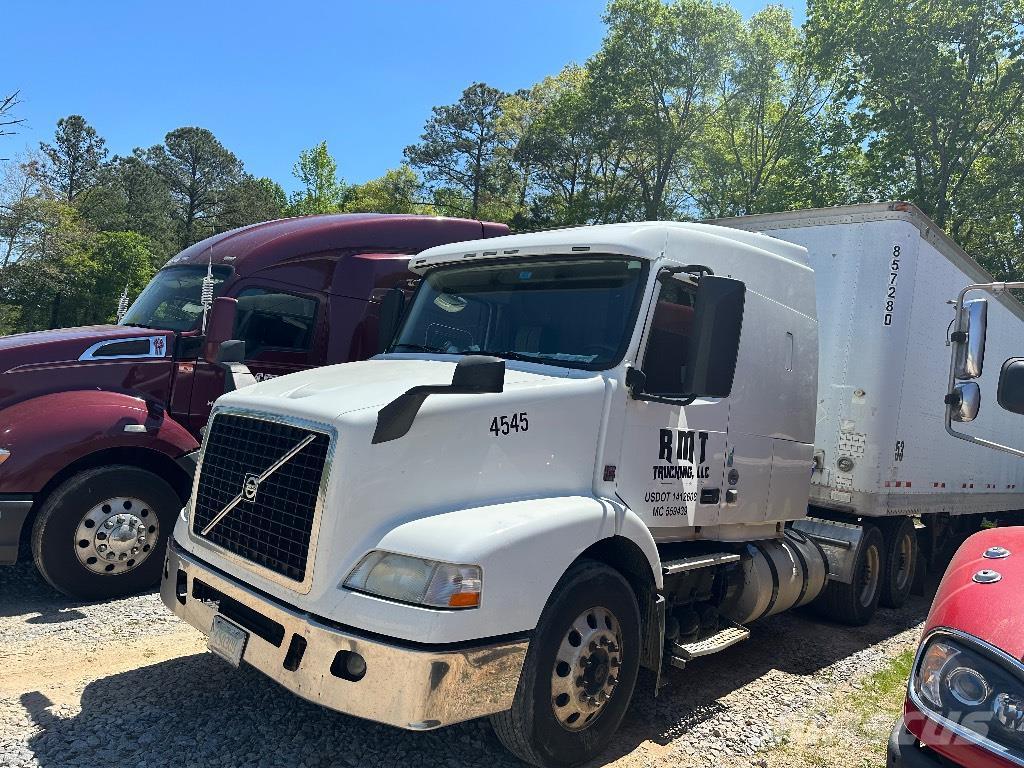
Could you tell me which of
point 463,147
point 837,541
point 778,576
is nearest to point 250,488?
point 778,576

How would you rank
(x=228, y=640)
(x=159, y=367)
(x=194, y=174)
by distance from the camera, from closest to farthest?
(x=228, y=640), (x=159, y=367), (x=194, y=174)

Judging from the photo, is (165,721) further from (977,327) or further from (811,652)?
(811,652)

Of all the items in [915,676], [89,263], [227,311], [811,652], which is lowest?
[811,652]

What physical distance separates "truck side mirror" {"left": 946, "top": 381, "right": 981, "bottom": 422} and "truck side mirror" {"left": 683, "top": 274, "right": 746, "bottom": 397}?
1.04 meters

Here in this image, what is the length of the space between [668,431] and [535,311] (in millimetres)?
1011

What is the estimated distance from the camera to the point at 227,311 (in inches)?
237

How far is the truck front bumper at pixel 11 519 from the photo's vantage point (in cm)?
509

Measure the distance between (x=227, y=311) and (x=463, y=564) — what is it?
3998 mm

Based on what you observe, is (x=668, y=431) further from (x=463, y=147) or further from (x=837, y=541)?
(x=463, y=147)

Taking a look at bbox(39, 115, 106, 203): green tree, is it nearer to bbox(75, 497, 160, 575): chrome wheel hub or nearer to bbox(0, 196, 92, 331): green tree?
bbox(0, 196, 92, 331): green tree

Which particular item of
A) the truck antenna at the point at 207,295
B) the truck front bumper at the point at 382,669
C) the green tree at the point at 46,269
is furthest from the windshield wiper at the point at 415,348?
the green tree at the point at 46,269

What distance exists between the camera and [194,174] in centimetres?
5653

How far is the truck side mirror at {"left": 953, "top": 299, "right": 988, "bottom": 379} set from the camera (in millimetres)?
3295

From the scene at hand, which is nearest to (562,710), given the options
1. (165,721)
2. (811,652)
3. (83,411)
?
(165,721)
